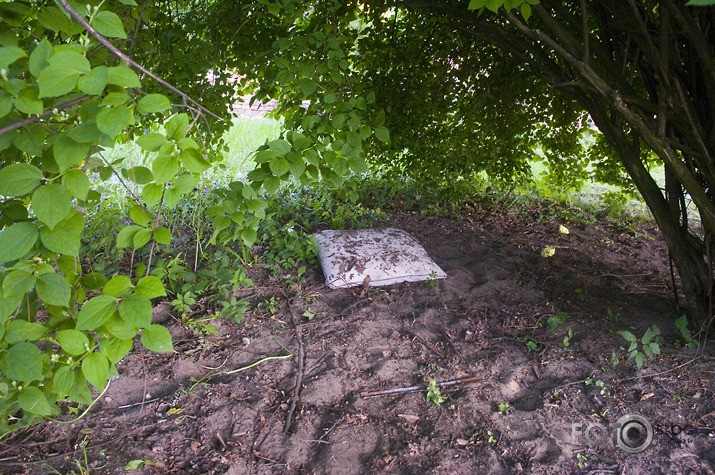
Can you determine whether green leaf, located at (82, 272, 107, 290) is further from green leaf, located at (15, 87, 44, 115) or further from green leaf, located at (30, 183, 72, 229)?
green leaf, located at (15, 87, 44, 115)

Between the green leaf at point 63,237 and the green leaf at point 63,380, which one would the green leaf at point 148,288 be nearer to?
the green leaf at point 63,237

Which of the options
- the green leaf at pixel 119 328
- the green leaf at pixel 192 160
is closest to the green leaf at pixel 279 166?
the green leaf at pixel 192 160

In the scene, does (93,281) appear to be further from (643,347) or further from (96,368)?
(643,347)

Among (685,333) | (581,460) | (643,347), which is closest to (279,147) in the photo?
(581,460)

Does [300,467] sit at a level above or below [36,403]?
below

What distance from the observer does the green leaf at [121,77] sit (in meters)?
1.01

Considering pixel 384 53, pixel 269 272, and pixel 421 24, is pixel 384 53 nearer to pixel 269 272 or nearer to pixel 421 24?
pixel 421 24

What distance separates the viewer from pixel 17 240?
1049 mm

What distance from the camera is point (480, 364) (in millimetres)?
2119

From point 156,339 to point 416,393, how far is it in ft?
3.70

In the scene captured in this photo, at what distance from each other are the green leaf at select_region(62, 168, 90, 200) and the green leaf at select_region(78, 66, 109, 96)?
0.77 feet

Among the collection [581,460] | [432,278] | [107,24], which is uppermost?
[107,24]

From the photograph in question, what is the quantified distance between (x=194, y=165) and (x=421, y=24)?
2.57 m

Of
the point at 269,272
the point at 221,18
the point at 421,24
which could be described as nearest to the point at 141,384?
the point at 269,272
